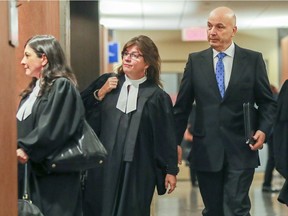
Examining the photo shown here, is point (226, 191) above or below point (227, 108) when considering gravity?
below

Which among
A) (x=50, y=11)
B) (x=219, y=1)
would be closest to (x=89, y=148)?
(x=50, y=11)

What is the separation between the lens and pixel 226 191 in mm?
4234

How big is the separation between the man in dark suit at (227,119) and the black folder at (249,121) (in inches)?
1.5

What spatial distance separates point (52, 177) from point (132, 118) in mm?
824

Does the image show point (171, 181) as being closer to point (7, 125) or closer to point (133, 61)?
point (133, 61)

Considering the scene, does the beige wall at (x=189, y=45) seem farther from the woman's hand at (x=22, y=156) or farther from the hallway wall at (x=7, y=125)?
the hallway wall at (x=7, y=125)

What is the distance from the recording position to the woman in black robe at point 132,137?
415 cm

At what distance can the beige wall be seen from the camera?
14.7 m

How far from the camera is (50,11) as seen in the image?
4812 mm

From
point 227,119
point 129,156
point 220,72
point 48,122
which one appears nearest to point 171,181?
point 129,156

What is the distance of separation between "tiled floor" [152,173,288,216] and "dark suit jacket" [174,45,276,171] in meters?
3.11

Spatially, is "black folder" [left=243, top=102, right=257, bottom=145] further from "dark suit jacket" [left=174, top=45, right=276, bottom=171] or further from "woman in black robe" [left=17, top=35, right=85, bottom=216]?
"woman in black robe" [left=17, top=35, right=85, bottom=216]

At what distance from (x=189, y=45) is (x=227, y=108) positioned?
35.0 feet

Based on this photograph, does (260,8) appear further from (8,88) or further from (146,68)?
(8,88)
